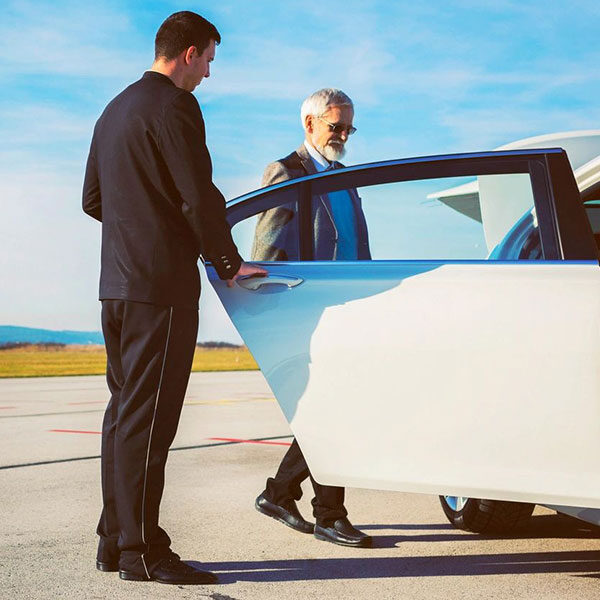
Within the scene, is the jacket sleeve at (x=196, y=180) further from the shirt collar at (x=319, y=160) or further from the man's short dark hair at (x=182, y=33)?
the shirt collar at (x=319, y=160)

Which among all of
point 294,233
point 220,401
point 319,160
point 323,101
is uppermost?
point 323,101

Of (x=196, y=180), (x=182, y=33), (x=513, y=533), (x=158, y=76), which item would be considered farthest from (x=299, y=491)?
(x=182, y=33)

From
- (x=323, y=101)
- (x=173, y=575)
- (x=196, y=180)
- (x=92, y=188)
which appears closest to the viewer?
(x=196, y=180)

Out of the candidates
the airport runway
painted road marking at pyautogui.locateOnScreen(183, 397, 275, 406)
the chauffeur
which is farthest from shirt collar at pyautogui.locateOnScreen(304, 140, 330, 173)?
painted road marking at pyautogui.locateOnScreen(183, 397, 275, 406)

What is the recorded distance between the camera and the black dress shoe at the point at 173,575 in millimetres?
3459

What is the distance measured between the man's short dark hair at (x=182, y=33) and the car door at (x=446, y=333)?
0.73 m

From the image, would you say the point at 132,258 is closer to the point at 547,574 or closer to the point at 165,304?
the point at 165,304

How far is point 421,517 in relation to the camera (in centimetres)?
488

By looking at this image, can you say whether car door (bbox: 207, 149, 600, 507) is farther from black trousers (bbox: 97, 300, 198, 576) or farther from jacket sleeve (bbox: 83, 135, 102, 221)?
jacket sleeve (bbox: 83, 135, 102, 221)

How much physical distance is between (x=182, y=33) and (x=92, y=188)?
724mm

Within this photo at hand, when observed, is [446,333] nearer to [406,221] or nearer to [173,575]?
[406,221]

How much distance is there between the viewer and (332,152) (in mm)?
4336

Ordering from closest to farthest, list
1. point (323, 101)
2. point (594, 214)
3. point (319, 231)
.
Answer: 1. point (319, 231)
2. point (323, 101)
3. point (594, 214)

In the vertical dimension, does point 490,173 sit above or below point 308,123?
below
